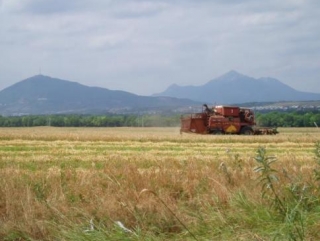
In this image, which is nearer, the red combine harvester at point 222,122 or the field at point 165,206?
the field at point 165,206

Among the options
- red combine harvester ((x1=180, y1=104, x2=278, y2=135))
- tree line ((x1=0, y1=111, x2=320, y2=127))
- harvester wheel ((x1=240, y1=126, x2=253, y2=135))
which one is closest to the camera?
red combine harvester ((x1=180, y1=104, x2=278, y2=135))

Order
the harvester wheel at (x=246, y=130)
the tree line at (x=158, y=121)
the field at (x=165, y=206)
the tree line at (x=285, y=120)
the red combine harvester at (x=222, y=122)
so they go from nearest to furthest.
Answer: the field at (x=165, y=206) → the red combine harvester at (x=222, y=122) → the harvester wheel at (x=246, y=130) → the tree line at (x=158, y=121) → the tree line at (x=285, y=120)

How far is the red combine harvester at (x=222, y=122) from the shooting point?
40281 mm

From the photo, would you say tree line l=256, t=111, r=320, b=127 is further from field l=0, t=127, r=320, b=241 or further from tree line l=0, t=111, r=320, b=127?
field l=0, t=127, r=320, b=241

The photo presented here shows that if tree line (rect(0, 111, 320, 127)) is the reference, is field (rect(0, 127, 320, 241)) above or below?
above

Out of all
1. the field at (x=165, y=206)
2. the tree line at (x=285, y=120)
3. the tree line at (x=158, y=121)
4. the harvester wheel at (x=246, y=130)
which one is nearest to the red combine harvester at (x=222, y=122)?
the harvester wheel at (x=246, y=130)

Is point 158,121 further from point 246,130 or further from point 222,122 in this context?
point 222,122

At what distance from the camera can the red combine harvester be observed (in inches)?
1586

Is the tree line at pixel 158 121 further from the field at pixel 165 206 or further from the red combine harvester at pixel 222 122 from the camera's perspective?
the field at pixel 165 206

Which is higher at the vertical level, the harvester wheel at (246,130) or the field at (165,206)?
the field at (165,206)

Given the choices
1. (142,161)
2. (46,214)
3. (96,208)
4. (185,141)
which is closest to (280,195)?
(96,208)

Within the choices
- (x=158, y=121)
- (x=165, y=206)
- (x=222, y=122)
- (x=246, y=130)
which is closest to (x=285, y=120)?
(x=158, y=121)

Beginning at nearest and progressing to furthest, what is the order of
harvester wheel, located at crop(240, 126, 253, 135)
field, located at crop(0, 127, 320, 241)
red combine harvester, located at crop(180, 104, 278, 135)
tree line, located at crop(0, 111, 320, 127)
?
field, located at crop(0, 127, 320, 241) → red combine harvester, located at crop(180, 104, 278, 135) → harvester wheel, located at crop(240, 126, 253, 135) → tree line, located at crop(0, 111, 320, 127)

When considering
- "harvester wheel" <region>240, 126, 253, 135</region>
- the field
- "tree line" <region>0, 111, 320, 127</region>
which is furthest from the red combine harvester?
the field
